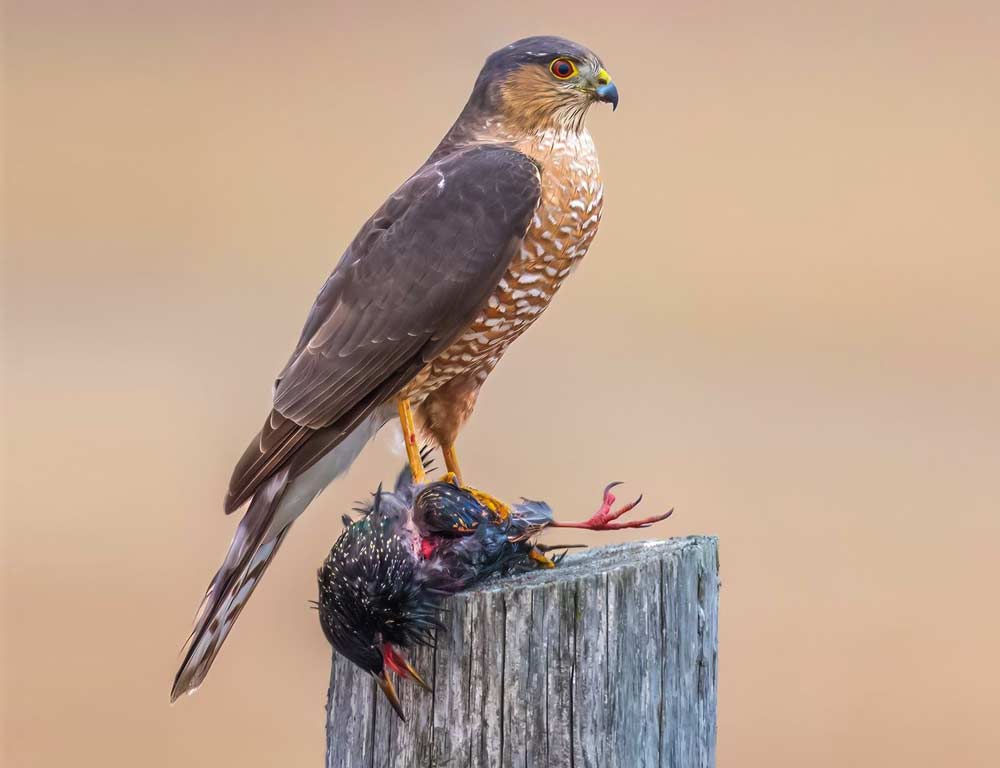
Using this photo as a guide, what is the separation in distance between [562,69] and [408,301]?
0.88 m

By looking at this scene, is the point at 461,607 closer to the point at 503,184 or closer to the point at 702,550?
the point at 702,550

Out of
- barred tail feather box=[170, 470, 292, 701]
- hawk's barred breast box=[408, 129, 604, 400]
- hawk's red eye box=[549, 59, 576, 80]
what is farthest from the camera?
hawk's red eye box=[549, 59, 576, 80]

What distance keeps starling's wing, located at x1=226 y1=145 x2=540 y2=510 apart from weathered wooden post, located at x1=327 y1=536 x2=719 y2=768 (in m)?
0.93

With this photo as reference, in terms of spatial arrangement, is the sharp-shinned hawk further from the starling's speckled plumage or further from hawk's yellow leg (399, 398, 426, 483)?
the starling's speckled plumage

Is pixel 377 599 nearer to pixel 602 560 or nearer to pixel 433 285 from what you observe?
pixel 602 560

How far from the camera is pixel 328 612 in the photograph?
332 centimetres

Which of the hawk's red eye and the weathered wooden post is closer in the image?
the weathered wooden post

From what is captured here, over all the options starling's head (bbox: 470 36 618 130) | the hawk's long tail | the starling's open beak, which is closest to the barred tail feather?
the hawk's long tail

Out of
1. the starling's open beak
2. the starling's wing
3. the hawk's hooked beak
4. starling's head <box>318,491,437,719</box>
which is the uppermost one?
the hawk's hooked beak

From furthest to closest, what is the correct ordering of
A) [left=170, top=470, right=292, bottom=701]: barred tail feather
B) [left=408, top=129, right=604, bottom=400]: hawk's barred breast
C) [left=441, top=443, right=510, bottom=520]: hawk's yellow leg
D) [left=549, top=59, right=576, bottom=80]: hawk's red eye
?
[left=549, top=59, right=576, bottom=80]: hawk's red eye
[left=408, top=129, right=604, bottom=400]: hawk's barred breast
[left=441, top=443, right=510, bottom=520]: hawk's yellow leg
[left=170, top=470, right=292, bottom=701]: barred tail feather

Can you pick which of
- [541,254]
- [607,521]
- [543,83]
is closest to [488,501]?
[607,521]

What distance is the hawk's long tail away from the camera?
3621 millimetres

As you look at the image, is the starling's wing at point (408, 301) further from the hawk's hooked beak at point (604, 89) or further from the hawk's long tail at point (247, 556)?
the hawk's hooked beak at point (604, 89)

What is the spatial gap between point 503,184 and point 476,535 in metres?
1.06
